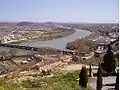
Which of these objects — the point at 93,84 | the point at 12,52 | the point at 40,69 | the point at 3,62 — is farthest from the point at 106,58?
the point at 12,52

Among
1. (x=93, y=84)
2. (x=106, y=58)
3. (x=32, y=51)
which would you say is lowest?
(x=32, y=51)

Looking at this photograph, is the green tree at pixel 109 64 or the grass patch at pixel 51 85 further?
the green tree at pixel 109 64

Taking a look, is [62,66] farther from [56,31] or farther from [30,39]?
[56,31]

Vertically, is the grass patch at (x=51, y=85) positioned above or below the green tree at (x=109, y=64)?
below

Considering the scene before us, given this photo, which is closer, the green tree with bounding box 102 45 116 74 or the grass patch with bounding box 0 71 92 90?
the grass patch with bounding box 0 71 92 90

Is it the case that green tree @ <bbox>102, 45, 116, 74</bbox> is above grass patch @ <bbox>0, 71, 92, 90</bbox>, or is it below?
above

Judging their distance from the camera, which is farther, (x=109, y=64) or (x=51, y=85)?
(x=51, y=85)

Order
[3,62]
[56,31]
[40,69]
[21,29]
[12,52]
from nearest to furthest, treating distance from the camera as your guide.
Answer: [40,69]
[3,62]
[12,52]
[21,29]
[56,31]

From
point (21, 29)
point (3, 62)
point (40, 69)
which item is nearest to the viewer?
point (40, 69)

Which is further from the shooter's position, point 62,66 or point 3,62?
point 3,62

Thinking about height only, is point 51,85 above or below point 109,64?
below

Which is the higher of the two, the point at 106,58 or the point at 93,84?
the point at 106,58
